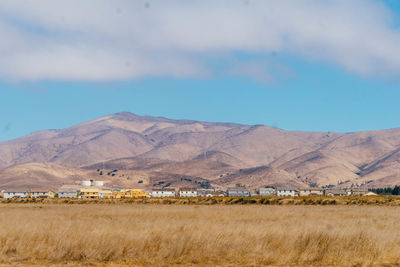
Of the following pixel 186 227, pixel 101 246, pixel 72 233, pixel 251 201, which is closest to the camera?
pixel 101 246

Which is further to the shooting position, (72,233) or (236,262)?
(72,233)

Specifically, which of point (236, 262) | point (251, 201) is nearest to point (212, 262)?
point (236, 262)

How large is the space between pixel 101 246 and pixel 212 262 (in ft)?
14.8

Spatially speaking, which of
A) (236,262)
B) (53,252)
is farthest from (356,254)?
(53,252)

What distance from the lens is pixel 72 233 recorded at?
963 inches

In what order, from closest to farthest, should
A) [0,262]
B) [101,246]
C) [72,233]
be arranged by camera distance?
[0,262] < [101,246] < [72,233]

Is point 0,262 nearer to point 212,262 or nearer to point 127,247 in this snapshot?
point 127,247

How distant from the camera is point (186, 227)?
2803 centimetres

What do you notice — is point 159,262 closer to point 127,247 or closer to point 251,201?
point 127,247

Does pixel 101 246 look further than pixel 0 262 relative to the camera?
Yes

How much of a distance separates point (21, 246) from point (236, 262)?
8799 mm

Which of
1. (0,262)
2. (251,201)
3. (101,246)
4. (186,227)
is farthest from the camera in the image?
(251,201)

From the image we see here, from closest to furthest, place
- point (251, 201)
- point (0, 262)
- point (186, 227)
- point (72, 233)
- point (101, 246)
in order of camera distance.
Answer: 1. point (0, 262)
2. point (101, 246)
3. point (72, 233)
4. point (186, 227)
5. point (251, 201)

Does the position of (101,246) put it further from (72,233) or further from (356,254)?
(356,254)
